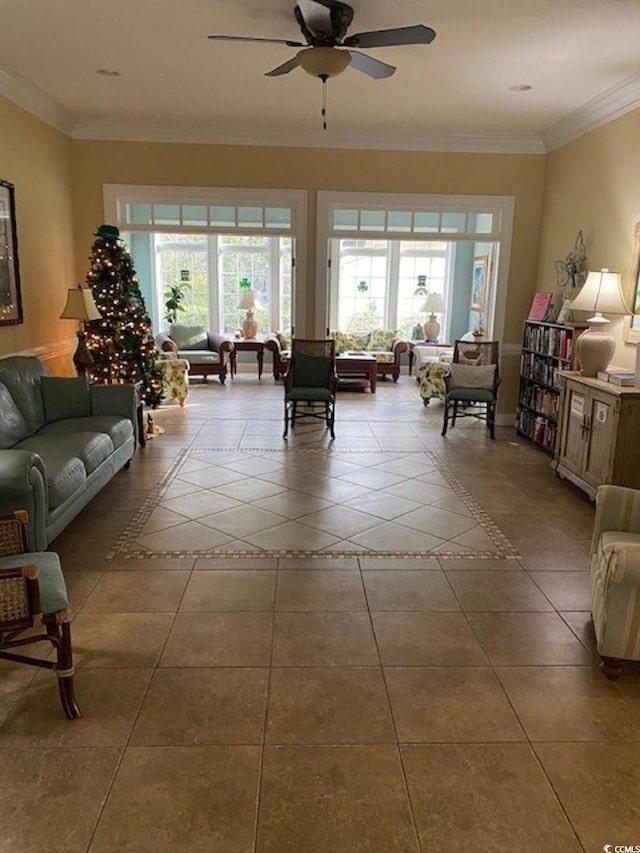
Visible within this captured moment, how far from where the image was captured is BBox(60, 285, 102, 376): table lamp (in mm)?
5629

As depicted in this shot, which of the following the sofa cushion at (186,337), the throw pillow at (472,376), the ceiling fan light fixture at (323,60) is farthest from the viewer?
the sofa cushion at (186,337)

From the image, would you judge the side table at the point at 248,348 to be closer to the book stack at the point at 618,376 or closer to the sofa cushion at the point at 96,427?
the sofa cushion at the point at 96,427

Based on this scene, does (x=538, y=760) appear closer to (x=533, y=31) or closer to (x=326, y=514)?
(x=326, y=514)

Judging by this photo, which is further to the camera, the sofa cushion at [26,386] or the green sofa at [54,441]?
the sofa cushion at [26,386]

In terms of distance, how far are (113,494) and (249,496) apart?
3.33ft

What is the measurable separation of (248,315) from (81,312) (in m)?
5.66

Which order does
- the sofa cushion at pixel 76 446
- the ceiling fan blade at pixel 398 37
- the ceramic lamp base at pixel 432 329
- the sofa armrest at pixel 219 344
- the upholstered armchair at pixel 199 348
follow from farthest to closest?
the ceramic lamp base at pixel 432 329, the sofa armrest at pixel 219 344, the upholstered armchair at pixel 199 348, the sofa cushion at pixel 76 446, the ceiling fan blade at pixel 398 37

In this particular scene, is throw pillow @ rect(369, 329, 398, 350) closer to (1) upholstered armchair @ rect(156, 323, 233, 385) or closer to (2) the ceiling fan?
(1) upholstered armchair @ rect(156, 323, 233, 385)

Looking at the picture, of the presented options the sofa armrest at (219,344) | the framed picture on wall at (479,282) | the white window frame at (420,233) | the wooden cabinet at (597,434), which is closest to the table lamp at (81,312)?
the white window frame at (420,233)

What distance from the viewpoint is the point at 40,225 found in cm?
590

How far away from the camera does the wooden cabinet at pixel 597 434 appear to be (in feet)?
14.0

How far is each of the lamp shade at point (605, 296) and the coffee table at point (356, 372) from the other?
462 centimetres

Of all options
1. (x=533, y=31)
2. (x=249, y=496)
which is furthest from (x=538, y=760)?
(x=533, y=31)

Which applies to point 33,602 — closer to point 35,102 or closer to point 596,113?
point 35,102
